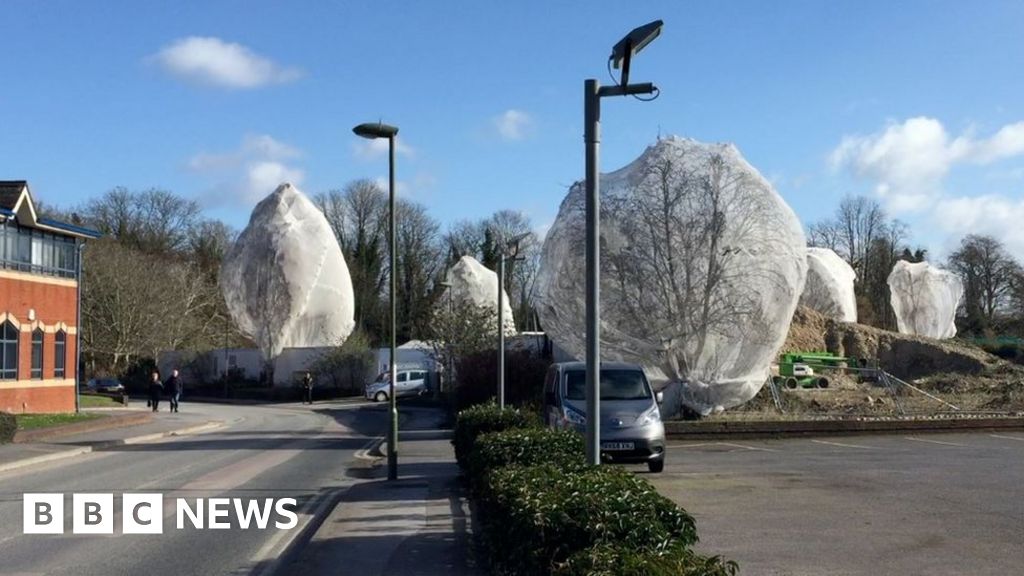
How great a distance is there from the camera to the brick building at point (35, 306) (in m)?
34.9

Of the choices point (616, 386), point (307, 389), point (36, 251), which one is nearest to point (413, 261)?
point (307, 389)

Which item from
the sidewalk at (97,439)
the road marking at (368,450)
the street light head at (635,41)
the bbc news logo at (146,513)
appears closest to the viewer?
the street light head at (635,41)

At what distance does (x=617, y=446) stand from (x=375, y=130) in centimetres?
657

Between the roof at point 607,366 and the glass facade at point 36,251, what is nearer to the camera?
the roof at point 607,366

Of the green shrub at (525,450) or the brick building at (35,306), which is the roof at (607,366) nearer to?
the green shrub at (525,450)

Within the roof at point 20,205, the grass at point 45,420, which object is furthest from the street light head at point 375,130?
the roof at point 20,205

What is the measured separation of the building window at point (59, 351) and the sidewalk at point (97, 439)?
3.89m

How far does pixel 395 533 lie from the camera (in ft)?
37.0

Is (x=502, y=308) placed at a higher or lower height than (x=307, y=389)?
higher

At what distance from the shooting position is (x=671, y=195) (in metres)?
26.5

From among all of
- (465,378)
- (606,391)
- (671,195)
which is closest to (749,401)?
(671,195)

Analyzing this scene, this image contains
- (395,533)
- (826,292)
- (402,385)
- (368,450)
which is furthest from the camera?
(826,292)

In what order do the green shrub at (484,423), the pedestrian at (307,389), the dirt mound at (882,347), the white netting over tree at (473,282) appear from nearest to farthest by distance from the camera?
1. the green shrub at (484,423)
2. the dirt mound at (882,347)
3. the pedestrian at (307,389)
4. the white netting over tree at (473,282)

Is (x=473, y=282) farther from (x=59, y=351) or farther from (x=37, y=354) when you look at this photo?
(x=37, y=354)
